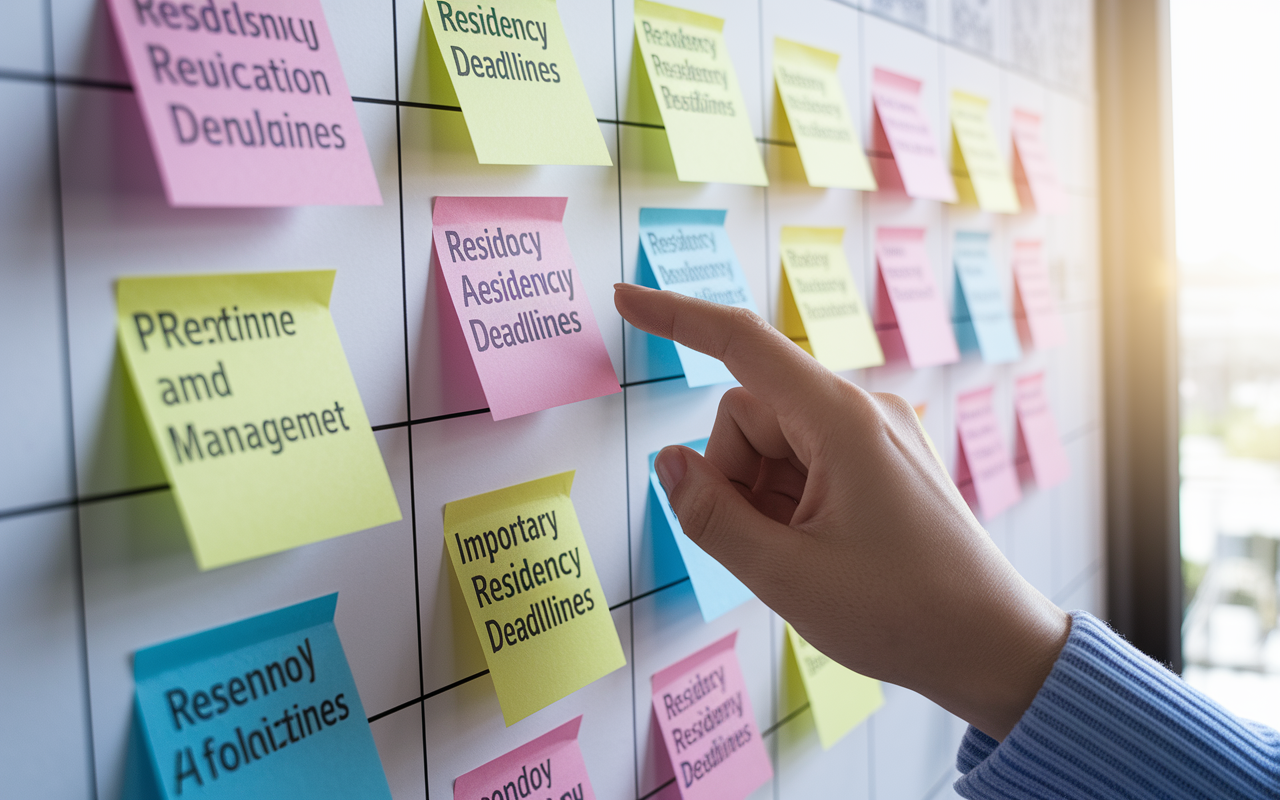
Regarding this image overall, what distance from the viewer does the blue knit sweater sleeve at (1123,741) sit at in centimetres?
53

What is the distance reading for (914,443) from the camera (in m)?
0.55

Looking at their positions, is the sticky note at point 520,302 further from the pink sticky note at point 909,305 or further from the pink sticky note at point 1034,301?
the pink sticky note at point 1034,301

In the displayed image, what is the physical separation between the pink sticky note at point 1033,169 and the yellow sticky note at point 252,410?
107 centimetres

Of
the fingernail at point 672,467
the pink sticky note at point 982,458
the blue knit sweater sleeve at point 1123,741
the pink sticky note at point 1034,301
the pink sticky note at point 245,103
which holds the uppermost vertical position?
the pink sticky note at point 245,103

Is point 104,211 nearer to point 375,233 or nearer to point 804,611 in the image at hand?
point 375,233

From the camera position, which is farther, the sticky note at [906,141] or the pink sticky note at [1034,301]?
the pink sticky note at [1034,301]

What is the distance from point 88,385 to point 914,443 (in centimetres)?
46

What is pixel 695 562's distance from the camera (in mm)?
668

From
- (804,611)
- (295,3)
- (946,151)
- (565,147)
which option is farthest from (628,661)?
(946,151)

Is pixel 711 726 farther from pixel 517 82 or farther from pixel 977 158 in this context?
pixel 977 158

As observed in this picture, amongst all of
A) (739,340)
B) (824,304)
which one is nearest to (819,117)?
(824,304)

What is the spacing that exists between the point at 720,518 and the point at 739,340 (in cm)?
12

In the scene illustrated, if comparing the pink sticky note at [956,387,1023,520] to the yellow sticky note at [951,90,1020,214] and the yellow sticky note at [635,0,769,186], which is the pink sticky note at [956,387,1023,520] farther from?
the yellow sticky note at [635,0,769,186]

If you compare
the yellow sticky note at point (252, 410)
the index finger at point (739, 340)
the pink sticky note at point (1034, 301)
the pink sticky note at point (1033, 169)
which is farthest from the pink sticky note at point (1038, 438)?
the yellow sticky note at point (252, 410)
